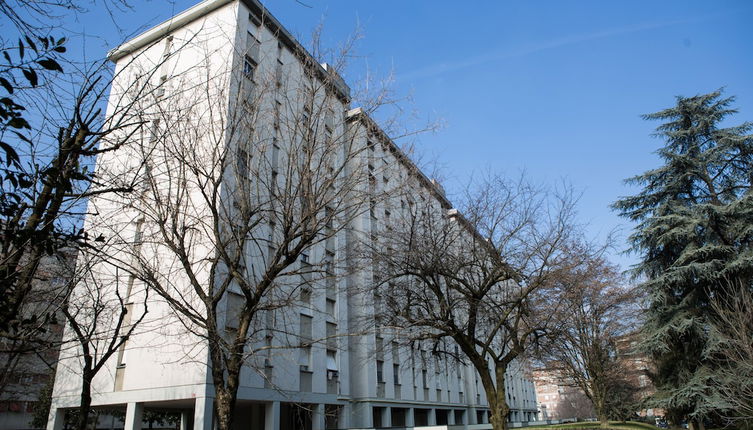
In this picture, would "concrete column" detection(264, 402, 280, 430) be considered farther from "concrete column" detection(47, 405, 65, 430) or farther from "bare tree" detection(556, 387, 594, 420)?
"bare tree" detection(556, 387, 594, 420)

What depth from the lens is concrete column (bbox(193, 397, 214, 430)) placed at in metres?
14.1

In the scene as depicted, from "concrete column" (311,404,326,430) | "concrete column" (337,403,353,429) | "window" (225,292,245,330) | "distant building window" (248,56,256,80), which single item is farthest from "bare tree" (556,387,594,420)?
"distant building window" (248,56,256,80)

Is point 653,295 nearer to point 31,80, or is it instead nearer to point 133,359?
point 133,359

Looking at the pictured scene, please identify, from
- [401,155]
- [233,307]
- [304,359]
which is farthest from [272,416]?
[401,155]

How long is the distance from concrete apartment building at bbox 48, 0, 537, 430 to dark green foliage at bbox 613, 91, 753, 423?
9.62 metres

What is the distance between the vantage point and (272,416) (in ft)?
55.0

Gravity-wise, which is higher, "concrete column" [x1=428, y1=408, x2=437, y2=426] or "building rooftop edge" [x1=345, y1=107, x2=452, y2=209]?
"building rooftop edge" [x1=345, y1=107, x2=452, y2=209]

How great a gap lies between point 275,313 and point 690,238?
737 inches

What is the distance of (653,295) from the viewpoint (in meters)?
A: 20.6

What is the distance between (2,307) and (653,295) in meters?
22.9

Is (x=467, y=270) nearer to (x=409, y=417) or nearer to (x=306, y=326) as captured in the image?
(x=306, y=326)

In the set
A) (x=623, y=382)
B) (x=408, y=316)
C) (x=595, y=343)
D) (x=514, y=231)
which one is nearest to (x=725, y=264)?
(x=595, y=343)

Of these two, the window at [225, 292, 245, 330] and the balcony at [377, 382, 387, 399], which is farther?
the balcony at [377, 382, 387, 399]

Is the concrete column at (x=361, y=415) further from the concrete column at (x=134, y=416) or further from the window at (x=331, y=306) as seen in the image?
the concrete column at (x=134, y=416)
